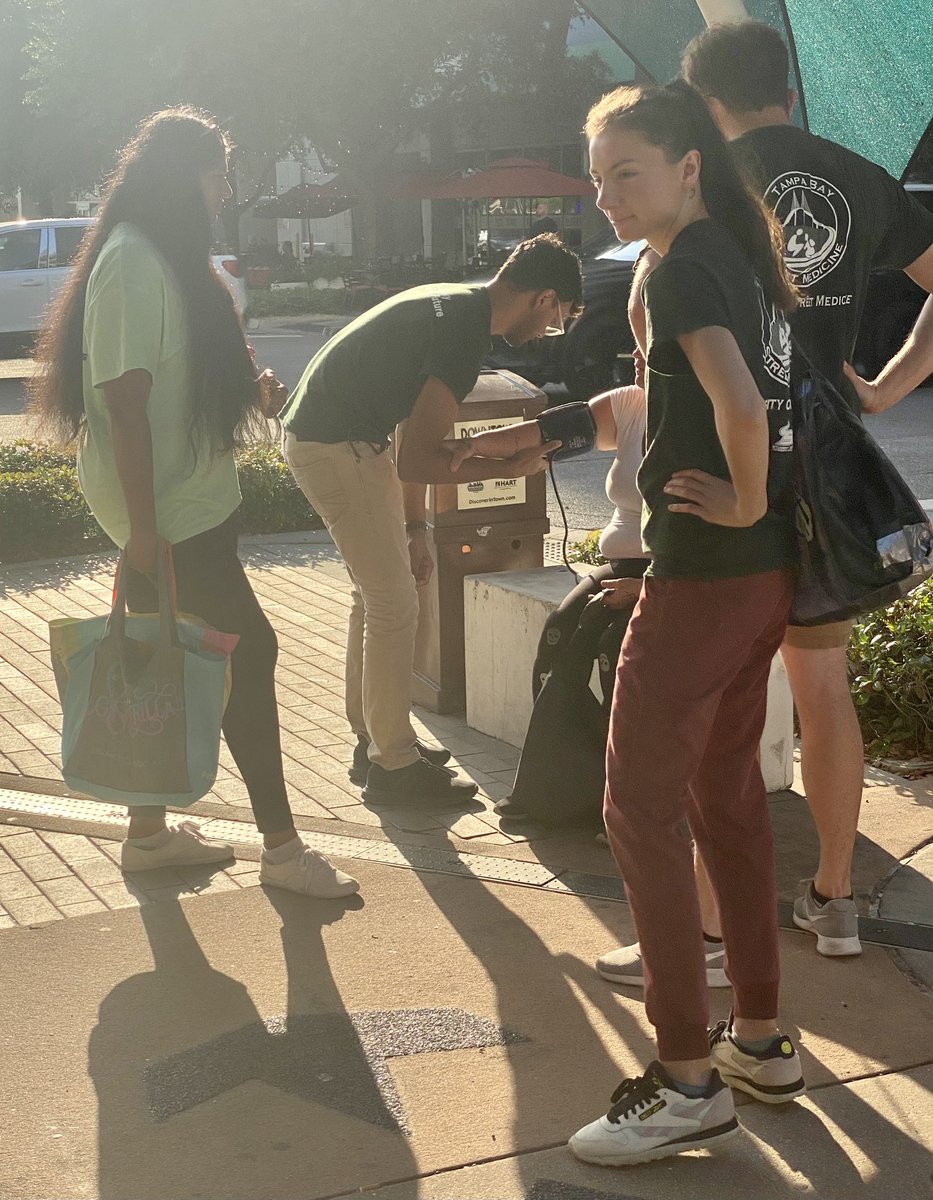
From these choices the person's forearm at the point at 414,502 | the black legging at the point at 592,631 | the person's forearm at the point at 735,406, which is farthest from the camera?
the person's forearm at the point at 414,502

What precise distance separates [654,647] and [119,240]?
178 centimetres

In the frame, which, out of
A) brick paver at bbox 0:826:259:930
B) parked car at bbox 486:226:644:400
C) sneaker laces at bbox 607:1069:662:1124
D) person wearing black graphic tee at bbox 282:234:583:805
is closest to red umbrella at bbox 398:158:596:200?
parked car at bbox 486:226:644:400

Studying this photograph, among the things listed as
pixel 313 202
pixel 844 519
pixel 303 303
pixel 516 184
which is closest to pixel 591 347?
pixel 844 519

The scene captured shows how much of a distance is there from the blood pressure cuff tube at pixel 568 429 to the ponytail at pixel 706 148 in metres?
1.55

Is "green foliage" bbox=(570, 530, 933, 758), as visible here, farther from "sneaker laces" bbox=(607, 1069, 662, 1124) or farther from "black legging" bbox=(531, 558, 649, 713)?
"sneaker laces" bbox=(607, 1069, 662, 1124)

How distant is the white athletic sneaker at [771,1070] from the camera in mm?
3033

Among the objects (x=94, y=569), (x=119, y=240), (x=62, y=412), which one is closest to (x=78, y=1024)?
(x=62, y=412)

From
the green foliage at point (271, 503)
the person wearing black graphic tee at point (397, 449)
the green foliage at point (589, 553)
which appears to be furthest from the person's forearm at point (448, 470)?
the green foliage at point (271, 503)

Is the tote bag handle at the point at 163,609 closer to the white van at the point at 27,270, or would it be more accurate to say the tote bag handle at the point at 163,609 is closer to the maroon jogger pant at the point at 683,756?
the maroon jogger pant at the point at 683,756

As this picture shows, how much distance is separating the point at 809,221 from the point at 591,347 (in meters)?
10.9

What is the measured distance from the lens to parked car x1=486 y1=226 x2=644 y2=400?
14155 mm

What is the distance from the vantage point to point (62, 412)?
3.88 metres

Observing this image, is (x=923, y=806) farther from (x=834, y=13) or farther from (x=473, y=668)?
(x=834, y=13)

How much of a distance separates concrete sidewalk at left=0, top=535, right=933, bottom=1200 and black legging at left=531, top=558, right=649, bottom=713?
20.7 inches
